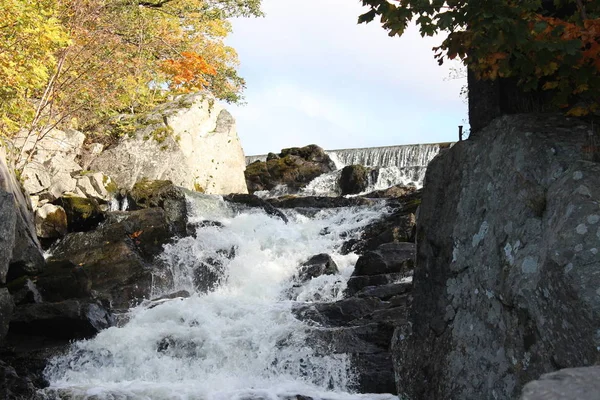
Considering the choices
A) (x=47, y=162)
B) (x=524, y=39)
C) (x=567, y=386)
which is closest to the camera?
(x=567, y=386)

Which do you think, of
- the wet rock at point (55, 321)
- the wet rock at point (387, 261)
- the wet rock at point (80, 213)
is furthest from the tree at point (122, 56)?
the wet rock at point (387, 261)

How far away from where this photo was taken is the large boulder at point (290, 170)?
28.9 meters

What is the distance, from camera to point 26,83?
1366 cm

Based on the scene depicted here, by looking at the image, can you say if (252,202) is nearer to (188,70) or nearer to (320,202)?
(320,202)

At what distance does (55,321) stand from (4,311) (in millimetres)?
872

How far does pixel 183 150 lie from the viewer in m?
21.4

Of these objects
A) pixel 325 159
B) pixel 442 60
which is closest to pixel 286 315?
pixel 442 60

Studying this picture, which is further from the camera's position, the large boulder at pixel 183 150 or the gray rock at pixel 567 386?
the large boulder at pixel 183 150

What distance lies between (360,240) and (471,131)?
10.0 meters

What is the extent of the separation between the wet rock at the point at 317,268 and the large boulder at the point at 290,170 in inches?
579

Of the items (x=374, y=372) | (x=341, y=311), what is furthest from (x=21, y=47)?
(x=374, y=372)

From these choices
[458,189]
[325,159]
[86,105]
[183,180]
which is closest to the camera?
[458,189]

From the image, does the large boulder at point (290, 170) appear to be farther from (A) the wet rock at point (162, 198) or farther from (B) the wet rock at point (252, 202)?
(A) the wet rock at point (162, 198)

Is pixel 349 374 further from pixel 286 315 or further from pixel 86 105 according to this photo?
pixel 86 105
